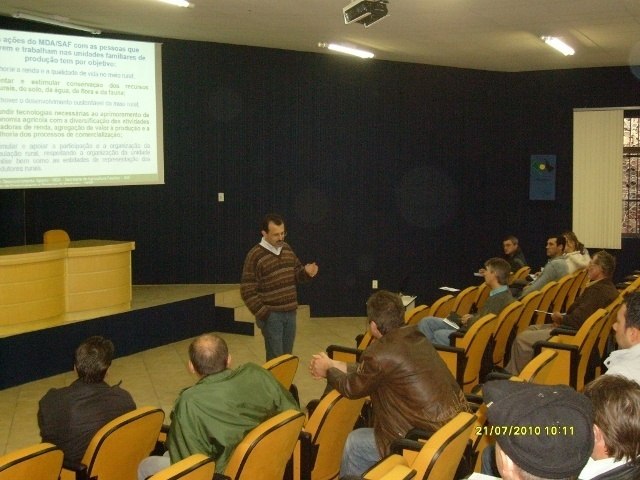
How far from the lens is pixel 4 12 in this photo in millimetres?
8094

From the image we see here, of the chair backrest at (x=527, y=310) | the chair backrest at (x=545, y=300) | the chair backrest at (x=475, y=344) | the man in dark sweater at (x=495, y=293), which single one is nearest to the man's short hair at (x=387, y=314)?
the chair backrest at (x=475, y=344)

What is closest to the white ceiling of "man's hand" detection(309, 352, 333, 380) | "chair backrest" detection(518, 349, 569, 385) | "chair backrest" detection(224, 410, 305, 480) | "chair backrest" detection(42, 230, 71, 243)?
"chair backrest" detection(42, 230, 71, 243)

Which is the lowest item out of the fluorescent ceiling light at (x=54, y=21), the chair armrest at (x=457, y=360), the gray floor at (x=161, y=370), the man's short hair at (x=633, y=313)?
the gray floor at (x=161, y=370)

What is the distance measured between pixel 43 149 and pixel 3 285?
5.68 ft

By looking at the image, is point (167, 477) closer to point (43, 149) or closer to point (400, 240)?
point (43, 149)

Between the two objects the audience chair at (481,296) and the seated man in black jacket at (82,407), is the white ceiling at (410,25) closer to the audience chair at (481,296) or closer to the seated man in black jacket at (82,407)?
the audience chair at (481,296)

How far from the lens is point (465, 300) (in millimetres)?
7320

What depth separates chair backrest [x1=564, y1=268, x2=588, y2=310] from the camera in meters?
7.66

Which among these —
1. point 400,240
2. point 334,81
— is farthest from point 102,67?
point 400,240

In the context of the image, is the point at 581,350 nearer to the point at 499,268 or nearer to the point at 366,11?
the point at 499,268

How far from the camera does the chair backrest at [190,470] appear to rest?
260cm

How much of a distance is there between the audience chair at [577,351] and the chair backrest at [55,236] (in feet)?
18.9

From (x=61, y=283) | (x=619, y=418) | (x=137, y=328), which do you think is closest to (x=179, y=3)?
(x=61, y=283)

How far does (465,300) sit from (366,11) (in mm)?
Answer: 2934
